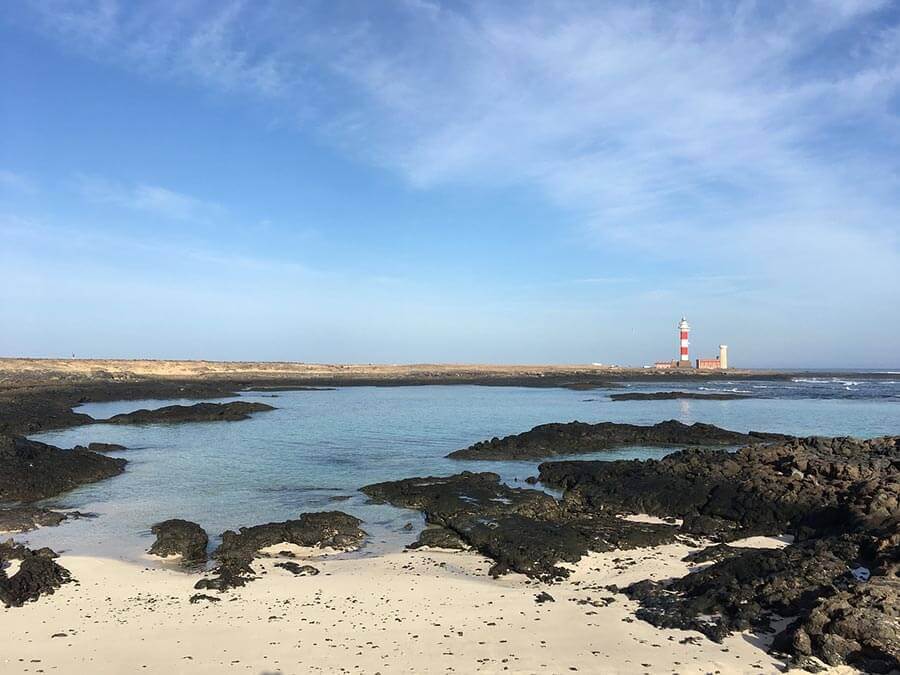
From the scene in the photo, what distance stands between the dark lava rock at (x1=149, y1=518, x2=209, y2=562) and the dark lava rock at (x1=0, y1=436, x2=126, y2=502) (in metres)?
6.69

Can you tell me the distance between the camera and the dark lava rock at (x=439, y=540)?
37.7 ft

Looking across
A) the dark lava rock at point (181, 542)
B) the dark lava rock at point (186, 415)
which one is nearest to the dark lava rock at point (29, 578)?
the dark lava rock at point (181, 542)

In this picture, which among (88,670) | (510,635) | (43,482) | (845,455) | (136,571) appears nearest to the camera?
(88,670)

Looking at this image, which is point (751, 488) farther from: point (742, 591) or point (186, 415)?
point (186, 415)

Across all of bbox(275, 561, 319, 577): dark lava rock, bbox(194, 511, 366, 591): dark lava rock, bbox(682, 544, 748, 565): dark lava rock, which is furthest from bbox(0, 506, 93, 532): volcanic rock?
bbox(682, 544, 748, 565): dark lava rock

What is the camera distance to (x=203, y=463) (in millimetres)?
20641

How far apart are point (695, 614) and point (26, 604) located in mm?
8735

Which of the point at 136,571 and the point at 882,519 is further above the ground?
the point at 882,519

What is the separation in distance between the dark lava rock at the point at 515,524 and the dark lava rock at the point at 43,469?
823 cm

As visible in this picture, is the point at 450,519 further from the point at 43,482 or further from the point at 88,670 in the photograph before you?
the point at 43,482

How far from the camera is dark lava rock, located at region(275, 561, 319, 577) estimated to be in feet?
32.2

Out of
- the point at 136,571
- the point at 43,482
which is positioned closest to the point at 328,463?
the point at 43,482

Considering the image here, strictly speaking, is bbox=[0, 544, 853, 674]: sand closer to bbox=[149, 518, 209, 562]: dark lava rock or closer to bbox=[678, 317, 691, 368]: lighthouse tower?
bbox=[149, 518, 209, 562]: dark lava rock

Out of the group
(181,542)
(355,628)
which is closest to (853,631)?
(355,628)
